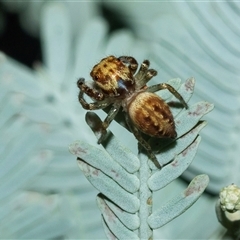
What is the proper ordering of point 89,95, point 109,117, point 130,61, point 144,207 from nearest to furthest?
1. point 144,207
2. point 109,117
3. point 89,95
4. point 130,61

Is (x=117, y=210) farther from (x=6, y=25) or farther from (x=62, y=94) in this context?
(x=6, y=25)

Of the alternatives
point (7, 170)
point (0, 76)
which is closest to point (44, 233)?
point (7, 170)

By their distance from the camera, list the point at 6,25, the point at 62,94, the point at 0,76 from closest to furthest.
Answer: the point at 0,76
the point at 62,94
the point at 6,25

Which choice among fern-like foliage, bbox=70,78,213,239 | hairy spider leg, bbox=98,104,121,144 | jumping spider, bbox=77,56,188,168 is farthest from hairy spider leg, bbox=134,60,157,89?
fern-like foliage, bbox=70,78,213,239

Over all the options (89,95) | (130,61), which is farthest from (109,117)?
(130,61)

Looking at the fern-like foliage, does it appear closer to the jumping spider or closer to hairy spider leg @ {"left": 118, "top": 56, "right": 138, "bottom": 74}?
the jumping spider

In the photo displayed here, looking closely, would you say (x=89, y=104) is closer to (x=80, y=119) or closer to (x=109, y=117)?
(x=80, y=119)
